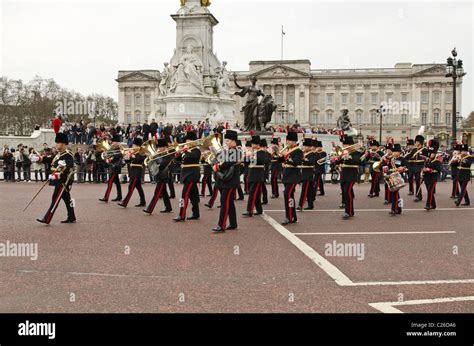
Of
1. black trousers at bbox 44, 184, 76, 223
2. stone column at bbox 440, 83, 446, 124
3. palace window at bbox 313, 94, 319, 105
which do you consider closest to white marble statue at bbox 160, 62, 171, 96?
black trousers at bbox 44, 184, 76, 223

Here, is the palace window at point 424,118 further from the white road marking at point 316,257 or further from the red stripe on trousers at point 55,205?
the red stripe on trousers at point 55,205

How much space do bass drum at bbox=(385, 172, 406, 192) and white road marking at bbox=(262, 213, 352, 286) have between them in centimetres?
388

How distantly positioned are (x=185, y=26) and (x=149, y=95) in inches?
2810

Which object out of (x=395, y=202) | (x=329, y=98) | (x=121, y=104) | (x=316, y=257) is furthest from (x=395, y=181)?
(x=329, y=98)

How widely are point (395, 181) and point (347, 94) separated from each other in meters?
110

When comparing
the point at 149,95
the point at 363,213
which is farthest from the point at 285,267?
the point at 149,95

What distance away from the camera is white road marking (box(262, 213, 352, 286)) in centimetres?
798

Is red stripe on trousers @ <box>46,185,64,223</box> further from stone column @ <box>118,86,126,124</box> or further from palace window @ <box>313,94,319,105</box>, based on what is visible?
palace window @ <box>313,94,319,105</box>

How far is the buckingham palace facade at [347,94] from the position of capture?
114125mm

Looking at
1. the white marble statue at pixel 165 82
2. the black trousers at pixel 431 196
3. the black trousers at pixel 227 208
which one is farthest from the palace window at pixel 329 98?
the black trousers at pixel 227 208

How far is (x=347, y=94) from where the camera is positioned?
122 meters
